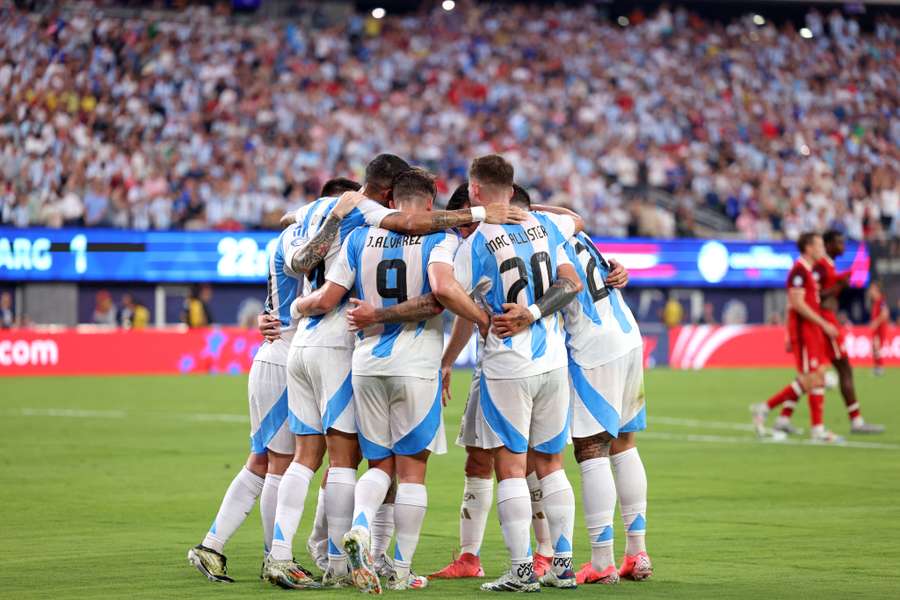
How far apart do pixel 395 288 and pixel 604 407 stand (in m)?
1.51

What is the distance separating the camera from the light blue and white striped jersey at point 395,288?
7.94 m

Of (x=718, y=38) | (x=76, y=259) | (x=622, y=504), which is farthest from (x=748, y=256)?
(x=622, y=504)

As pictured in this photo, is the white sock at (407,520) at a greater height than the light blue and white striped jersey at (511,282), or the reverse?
the light blue and white striped jersey at (511,282)

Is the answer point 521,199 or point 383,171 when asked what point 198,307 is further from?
point 383,171

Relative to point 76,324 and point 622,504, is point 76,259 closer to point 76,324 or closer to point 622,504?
point 76,324

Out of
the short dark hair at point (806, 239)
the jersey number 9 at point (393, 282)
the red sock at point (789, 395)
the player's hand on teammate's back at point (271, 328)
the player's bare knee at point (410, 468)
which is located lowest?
the red sock at point (789, 395)

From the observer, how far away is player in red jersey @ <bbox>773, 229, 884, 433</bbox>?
17.0 meters

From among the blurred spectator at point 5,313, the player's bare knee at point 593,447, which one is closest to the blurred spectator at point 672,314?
the blurred spectator at point 5,313

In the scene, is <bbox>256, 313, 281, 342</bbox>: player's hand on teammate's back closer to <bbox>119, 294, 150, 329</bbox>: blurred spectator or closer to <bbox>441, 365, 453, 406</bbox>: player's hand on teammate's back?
<bbox>441, 365, 453, 406</bbox>: player's hand on teammate's back

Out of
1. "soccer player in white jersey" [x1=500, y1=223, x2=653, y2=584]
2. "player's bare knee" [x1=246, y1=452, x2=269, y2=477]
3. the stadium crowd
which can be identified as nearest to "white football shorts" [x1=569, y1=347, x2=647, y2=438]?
"soccer player in white jersey" [x1=500, y1=223, x2=653, y2=584]

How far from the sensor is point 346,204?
816 centimetres

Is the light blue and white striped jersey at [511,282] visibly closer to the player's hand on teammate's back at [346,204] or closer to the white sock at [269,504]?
the player's hand on teammate's back at [346,204]

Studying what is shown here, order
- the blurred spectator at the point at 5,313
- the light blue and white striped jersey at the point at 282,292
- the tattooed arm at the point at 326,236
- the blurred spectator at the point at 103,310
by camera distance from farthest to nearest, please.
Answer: the blurred spectator at the point at 103,310
the blurred spectator at the point at 5,313
the light blue and white striped jersey at the point at 282,292
the tattooed arm at the point at 326,236

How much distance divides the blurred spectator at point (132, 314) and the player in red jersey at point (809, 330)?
2006 cm
